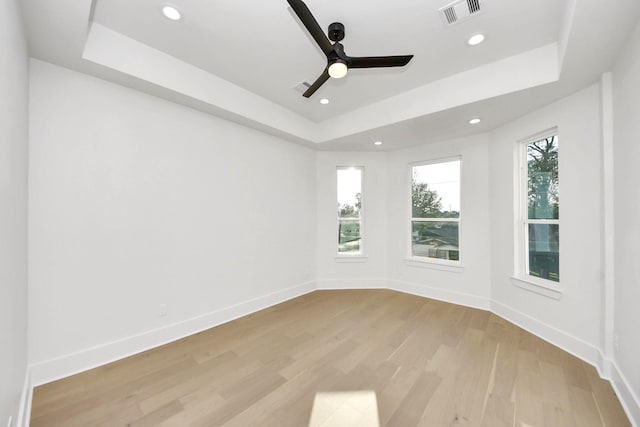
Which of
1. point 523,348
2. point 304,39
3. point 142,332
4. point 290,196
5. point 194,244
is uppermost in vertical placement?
point 304,39

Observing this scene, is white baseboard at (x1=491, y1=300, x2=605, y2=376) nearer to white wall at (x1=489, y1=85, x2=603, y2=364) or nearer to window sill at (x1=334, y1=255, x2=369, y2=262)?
white wall at (x1=489, y1=85, x2=603, y2=364)

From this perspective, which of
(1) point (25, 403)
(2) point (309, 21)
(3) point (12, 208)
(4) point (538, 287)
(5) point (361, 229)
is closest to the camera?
(3) point (12, 208)

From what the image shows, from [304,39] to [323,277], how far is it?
3609mm

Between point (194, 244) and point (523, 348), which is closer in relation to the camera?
point (523, 348)

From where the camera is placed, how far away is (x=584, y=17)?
5.24 ft

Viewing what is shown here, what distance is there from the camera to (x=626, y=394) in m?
1.79

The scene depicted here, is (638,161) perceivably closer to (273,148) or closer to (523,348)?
(523,348)

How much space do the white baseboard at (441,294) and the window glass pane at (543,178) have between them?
1396mm

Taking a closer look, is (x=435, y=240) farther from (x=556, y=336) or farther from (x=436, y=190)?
(x=556, y=336)

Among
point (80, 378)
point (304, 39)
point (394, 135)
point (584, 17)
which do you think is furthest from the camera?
point (394, 135)

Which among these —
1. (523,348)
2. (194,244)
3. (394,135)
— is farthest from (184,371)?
(394,135)

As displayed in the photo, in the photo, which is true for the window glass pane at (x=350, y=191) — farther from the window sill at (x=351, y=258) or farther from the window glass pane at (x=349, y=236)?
the window sill at (x=351, y=258)

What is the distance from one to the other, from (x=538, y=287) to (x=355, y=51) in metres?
3.24

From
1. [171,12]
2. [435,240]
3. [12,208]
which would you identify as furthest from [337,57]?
[435,240]
